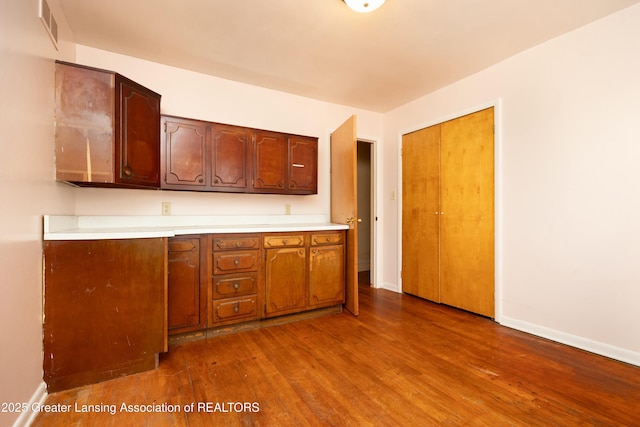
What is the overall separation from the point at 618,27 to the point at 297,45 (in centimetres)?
237

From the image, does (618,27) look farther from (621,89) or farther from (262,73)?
(262,73)

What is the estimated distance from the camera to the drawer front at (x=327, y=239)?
2.74 metres

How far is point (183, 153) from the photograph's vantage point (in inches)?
95.7

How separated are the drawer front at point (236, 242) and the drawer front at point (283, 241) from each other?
93 millimetres

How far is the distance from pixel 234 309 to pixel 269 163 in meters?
1.45

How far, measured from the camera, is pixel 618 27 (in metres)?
1.94

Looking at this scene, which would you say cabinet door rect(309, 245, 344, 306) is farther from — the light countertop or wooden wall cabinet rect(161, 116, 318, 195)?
wooden wall cabinet rect(161, 116, 318, 195)

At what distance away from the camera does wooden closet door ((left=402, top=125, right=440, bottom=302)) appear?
3.19 meters

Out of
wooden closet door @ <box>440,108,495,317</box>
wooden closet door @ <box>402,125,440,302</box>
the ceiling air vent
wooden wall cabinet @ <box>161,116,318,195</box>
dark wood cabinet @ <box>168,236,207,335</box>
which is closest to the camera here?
the ceiling air vent

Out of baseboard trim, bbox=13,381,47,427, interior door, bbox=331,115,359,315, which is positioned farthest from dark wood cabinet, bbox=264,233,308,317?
baseboard trim, bbox=13,381,47,427

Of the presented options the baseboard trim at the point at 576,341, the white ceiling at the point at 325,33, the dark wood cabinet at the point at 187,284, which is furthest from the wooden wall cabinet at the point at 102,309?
the baseboard trim at the point at 576,341

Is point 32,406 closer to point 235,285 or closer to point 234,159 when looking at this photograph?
point 235,285

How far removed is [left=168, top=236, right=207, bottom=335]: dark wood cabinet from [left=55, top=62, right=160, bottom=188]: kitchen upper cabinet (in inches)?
24.9

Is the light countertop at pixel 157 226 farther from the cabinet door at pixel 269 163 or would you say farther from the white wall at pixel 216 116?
the cabinet door at pixel 269 163
